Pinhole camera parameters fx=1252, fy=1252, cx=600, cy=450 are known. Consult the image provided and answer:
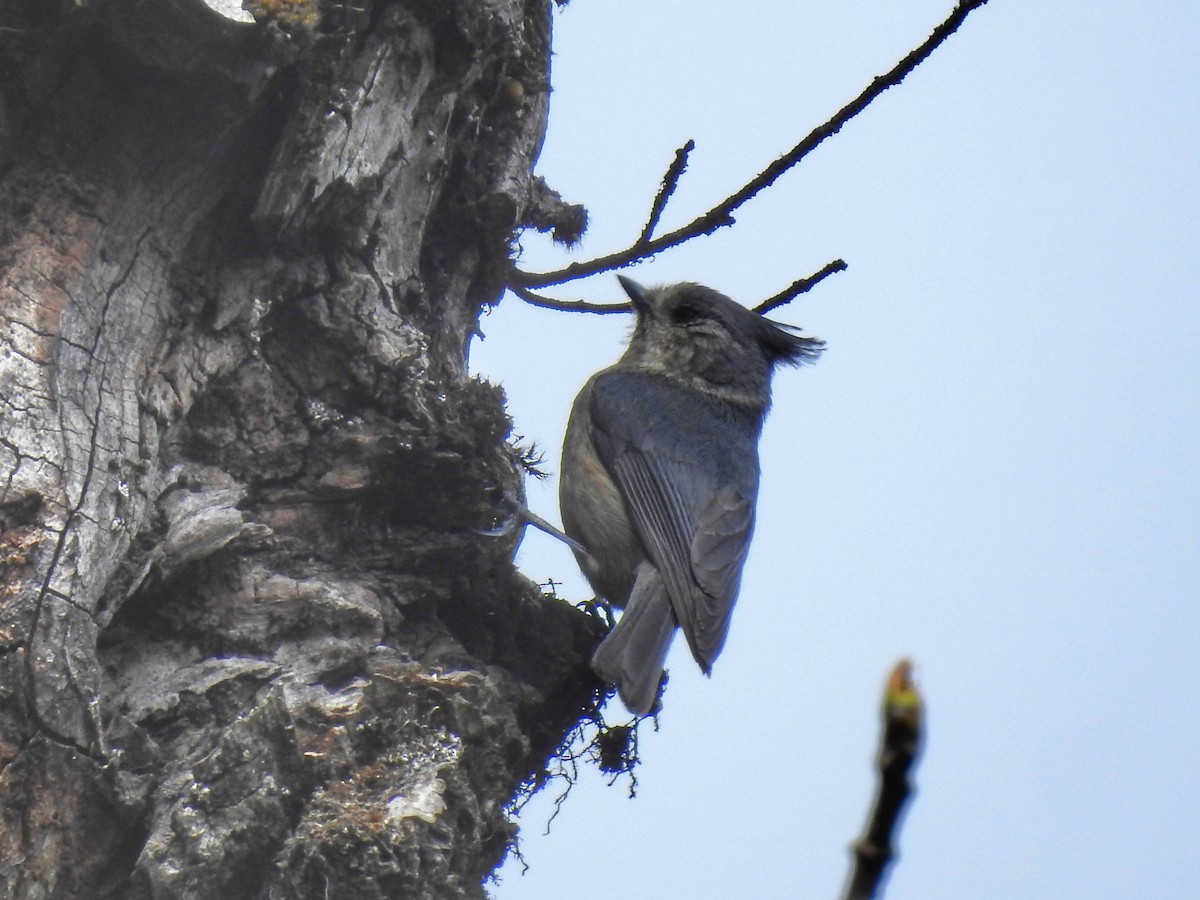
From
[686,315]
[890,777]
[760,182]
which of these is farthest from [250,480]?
[686,315]

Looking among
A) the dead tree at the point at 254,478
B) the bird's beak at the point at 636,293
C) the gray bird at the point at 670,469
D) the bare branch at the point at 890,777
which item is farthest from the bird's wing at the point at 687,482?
the bare branch at the point at 890,777

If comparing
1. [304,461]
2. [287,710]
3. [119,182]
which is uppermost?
[119,182]

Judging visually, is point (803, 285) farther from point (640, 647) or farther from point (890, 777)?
point (890, 777)

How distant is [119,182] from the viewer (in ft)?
9.39

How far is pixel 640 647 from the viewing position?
3.41 metres

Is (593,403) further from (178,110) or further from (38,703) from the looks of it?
(38,703)

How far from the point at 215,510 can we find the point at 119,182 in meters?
0.80

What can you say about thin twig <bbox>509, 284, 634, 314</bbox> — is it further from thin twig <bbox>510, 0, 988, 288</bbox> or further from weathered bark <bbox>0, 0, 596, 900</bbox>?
weathered bark <bbox>0, 0, 596, 900</bbox>

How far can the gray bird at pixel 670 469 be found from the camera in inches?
153

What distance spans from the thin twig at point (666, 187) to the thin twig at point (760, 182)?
0.13 ft

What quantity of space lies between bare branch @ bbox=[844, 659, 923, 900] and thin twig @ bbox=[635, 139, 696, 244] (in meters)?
3.11

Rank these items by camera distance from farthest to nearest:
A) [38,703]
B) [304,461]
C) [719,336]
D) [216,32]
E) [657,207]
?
[719,336] < [657,207] < [304,461] < [216,32] < [38,703]

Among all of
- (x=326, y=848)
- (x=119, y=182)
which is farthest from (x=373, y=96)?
(x=326, y=848)

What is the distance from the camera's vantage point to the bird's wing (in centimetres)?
402
